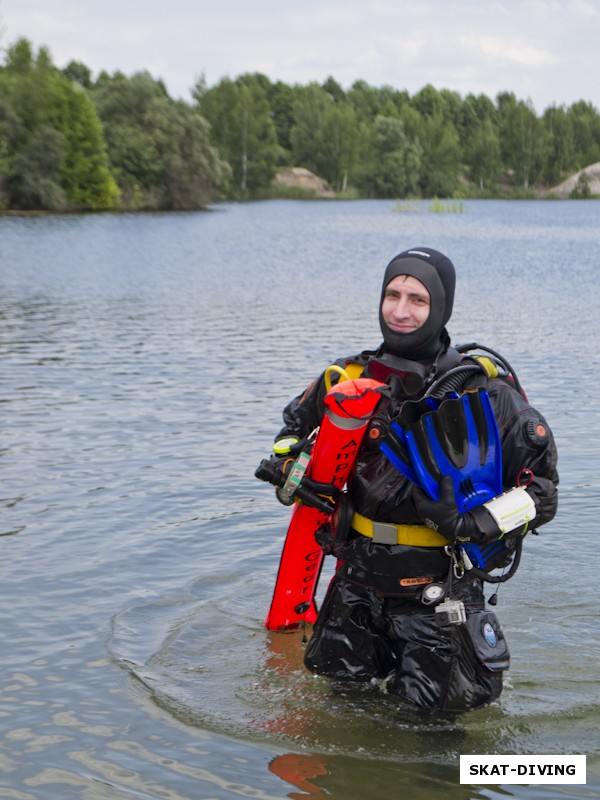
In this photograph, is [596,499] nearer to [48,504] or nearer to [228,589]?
[228,589]

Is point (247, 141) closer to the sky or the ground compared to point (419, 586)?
closer to the sky

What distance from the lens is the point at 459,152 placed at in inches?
5630

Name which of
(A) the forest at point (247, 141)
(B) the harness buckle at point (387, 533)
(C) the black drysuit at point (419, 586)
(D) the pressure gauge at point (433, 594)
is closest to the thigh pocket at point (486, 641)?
(C) the black drysuit at point (419, 586)

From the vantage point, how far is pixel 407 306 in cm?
473

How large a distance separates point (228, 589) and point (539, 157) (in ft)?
468

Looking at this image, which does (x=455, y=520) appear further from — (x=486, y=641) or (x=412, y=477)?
(x=486, y=641)

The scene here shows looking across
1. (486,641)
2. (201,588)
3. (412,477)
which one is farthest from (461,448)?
(201,588)

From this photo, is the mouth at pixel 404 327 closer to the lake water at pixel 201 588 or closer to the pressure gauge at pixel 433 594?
the pressure gauge at pixel 433 594

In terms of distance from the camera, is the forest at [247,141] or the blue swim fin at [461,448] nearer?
the blue swim fin at [461,448]

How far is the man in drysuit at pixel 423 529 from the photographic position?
464 centimetres

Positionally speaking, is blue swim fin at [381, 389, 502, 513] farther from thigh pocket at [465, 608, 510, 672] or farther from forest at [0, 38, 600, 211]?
forest at [0, 38, 600, 211]

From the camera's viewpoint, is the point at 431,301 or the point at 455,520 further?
the point at 431,301

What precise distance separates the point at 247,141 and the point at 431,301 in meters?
128

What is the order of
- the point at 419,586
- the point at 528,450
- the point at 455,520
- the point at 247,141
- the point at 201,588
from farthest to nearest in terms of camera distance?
the point at 247,141
the point at 201,588
the point at 419,586
the point at 528,450
the point at 455,520
